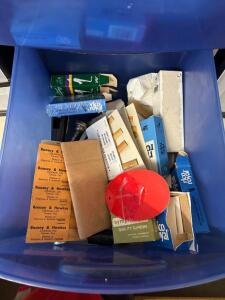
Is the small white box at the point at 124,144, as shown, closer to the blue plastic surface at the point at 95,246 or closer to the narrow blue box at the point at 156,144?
the narrow blue box at the point at 156,144

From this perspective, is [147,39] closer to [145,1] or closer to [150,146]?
[145,1]

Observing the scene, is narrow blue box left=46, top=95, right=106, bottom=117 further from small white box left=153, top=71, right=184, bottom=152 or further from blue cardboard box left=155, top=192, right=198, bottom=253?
blue cardboard box left=155, top=192, right=198, bottom=253

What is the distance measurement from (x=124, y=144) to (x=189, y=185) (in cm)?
19

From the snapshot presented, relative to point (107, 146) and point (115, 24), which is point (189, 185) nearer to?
point (107, 146)

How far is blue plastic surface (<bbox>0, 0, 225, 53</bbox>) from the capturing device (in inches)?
16.7

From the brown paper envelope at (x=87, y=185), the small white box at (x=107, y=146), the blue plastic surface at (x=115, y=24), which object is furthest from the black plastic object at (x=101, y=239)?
the blue plastic surface at (x=115, y=24)

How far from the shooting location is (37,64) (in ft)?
2.33

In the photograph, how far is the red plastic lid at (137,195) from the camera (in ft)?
2.02

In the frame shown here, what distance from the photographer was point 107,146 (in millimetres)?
706

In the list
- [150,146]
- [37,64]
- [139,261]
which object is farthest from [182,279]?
[37,64]

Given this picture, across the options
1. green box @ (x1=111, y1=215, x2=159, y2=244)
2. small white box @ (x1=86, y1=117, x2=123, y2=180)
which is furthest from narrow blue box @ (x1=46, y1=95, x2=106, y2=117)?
green box @ (x1=111, y1=215, x2=159, y2=244)

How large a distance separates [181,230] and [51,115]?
43cm

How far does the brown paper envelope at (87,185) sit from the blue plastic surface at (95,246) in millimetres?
54

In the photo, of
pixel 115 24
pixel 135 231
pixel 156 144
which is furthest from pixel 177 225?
pixel 115 24
